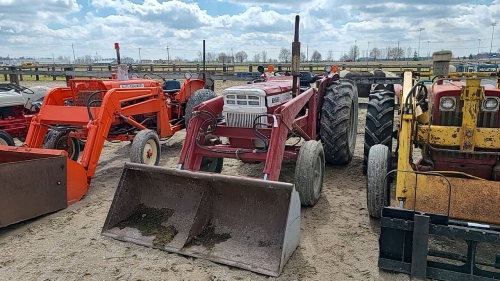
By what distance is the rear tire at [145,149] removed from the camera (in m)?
5.62

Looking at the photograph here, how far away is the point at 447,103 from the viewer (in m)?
3.64

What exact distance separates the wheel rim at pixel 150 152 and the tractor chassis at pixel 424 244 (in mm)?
3930

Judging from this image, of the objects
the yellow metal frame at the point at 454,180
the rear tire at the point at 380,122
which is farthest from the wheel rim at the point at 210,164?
the yellow metal frame at the point at 454,180

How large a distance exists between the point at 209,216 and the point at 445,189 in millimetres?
2142

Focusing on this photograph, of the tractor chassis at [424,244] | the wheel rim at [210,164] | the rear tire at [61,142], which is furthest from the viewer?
the rear tire at [61,142]

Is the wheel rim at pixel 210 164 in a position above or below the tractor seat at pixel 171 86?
below

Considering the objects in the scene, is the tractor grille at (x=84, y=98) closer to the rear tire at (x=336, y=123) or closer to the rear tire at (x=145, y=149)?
the rear tire at (x=145, y=149)

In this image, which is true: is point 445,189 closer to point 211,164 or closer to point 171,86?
point 211,164

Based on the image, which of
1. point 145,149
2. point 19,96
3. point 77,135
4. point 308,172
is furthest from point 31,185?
point 19,96

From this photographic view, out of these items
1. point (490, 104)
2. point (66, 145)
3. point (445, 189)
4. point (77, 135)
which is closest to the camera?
point (445, 189)

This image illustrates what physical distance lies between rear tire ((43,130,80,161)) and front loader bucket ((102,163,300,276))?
2.51 metres

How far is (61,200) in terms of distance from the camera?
4500 mm

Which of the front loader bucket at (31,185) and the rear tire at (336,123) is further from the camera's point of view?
the rear tire at (336,123)

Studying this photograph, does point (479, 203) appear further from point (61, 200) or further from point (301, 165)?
point (61, 200)
